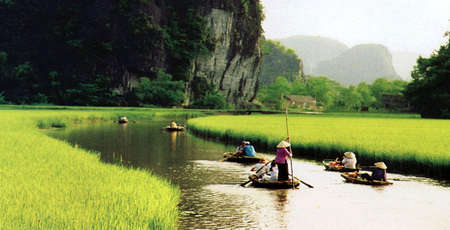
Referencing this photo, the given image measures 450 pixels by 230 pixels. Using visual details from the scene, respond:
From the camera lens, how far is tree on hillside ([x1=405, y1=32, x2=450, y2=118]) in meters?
67.8

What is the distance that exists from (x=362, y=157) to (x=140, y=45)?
79.4m

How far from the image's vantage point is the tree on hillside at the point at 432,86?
67750 millimetres

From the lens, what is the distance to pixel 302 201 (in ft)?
45.9

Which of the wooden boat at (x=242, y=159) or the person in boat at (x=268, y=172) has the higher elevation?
the person in boat at (x=268, y=172)

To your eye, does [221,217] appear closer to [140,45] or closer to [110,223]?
[110,223]

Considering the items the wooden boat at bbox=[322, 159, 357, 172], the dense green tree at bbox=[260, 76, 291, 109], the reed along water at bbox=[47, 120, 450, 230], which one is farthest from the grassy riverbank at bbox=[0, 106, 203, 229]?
the dense green tree at bbox=[260, 76, 291, 109]

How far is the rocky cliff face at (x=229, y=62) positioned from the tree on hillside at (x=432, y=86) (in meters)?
51.7

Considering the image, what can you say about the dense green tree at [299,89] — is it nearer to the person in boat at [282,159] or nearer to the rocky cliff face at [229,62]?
the rocky cliff face at [229,62]

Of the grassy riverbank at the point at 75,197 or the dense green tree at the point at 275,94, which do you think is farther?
the dense green tree at the point at 275,94

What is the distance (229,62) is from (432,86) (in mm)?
58173

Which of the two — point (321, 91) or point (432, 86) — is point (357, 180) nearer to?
point (432, 86)

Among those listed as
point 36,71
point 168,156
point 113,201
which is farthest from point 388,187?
point 36,71

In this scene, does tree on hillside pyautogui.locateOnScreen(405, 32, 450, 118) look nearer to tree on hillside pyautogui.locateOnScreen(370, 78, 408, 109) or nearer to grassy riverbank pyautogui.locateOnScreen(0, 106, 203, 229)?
grassy riverbank pyautogui.locateOnScreen(0, 106, 203, 229)

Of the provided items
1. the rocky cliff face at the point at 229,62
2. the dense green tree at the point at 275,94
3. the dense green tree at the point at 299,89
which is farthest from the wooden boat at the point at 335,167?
the dense green tree at the point at 299,89
